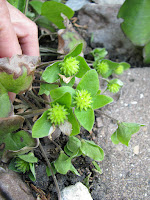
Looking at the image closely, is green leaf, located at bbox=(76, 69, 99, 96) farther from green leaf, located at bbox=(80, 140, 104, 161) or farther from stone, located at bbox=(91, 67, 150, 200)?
stone, located at bbox=(91, 67, 150, 200)

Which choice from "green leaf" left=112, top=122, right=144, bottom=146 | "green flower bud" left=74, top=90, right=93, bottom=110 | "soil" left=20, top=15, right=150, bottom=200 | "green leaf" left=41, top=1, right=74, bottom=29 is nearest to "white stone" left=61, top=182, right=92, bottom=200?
"soil" left=20, top=15, right=150, bottom=200

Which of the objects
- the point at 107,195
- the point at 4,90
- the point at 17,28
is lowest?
the point at 107,195

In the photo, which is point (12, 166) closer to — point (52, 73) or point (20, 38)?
point (52, 73)

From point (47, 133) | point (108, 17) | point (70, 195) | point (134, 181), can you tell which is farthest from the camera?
point (108, 17)

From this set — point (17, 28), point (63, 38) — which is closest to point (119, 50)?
point (63, 38)

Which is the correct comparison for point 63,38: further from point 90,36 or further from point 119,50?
point 119,50

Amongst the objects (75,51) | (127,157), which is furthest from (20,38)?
(127,157)
